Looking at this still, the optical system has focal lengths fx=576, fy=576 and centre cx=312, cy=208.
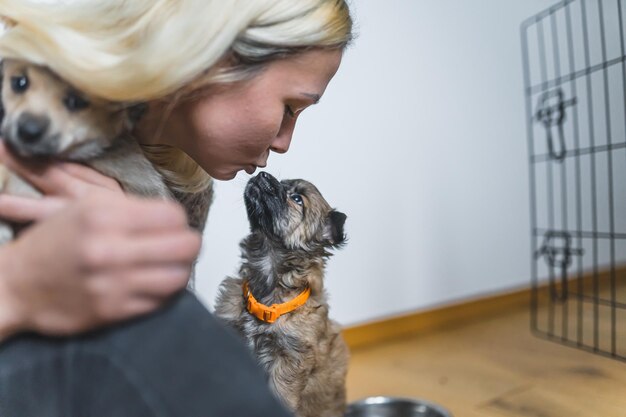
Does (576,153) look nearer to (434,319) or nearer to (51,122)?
(434,319)

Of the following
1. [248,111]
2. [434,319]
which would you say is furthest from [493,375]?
[248,111]

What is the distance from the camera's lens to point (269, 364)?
3.99 ft

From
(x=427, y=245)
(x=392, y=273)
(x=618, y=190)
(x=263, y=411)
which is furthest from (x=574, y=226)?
(x=263, y=411)

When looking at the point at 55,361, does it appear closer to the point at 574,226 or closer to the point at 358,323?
the point at 358,323

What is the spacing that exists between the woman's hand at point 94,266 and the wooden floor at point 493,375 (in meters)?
1.14

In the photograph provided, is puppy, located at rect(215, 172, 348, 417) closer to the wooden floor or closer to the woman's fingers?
the wooden floor

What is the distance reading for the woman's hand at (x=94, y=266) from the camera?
21.8 inches

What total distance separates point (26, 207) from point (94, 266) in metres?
0.28

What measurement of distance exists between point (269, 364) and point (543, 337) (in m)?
1.31

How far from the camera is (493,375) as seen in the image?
1746mm

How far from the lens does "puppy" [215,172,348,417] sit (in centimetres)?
120

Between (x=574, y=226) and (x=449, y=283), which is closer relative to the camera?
(x=449, y=283)

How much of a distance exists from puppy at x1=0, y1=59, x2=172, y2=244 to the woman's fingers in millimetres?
32

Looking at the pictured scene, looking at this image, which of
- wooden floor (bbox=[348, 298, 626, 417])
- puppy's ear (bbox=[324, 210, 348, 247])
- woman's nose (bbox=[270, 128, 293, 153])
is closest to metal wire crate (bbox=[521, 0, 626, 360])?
wooden floor (bbox=[348, 298, 626, 417])
